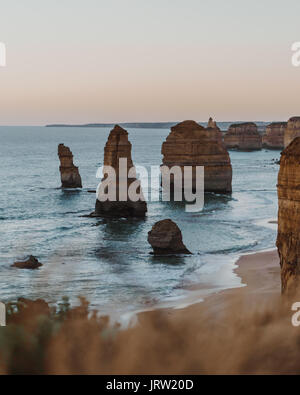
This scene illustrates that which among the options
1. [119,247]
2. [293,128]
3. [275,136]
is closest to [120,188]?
[119,247]

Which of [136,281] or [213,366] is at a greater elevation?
[213,366]

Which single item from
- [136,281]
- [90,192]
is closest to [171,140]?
[90,192]

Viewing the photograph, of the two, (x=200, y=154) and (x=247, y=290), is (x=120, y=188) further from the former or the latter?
(x=247, y=290)

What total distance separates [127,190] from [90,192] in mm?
20280

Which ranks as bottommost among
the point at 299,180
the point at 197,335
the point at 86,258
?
the point at 86,258

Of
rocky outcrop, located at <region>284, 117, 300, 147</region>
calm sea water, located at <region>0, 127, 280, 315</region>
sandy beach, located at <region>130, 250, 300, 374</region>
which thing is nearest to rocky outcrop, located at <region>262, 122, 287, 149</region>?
rocky outcrop, located at <region>284, 117, 300, 147</region>

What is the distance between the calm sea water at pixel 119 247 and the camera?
2286 centimetres

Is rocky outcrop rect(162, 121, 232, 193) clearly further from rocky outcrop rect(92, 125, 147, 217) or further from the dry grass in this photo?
the dry grass

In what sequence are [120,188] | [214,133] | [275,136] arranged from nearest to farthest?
[120,188]
[214,133]
[275,136]

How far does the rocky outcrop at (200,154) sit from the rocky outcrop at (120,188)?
1283 cm

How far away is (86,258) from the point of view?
29594 millimetres

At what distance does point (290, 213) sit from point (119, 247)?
1892 centimetres

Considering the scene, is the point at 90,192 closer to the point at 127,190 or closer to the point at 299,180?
the point at 127,190

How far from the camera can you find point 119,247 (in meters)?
32.5
